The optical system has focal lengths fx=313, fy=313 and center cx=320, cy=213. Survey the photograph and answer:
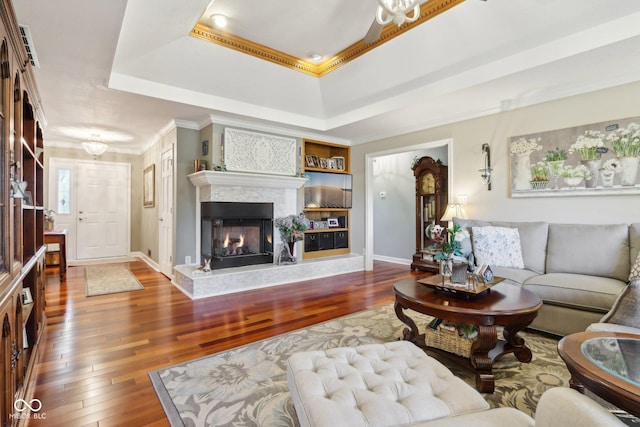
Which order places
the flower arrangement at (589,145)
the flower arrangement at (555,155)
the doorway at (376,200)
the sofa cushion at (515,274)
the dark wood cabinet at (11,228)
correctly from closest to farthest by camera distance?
the dark wood cabinet at (11,228)
the sofa cushion at (515,274)
the flower arrangement at (589,145)
the flower arrangement at (555,155)
the doorway at (376,200)

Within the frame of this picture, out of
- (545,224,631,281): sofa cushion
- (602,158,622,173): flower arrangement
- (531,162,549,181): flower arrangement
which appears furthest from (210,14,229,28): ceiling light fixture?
(602,158,622,173): flower arrangement

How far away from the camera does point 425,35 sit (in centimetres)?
328

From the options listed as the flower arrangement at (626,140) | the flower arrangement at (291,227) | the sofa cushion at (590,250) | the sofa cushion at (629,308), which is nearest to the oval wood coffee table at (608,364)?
the sofa cushion at (629,308)

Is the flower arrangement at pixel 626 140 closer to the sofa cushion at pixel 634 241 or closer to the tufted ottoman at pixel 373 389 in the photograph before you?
the sofa cushion at pixel 634 241

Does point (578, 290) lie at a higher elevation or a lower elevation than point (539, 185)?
lower

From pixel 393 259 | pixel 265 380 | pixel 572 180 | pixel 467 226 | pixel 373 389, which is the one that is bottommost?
pixel 265 380

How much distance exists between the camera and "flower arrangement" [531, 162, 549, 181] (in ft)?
12.1

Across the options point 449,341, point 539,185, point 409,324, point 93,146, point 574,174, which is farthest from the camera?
point 93,146

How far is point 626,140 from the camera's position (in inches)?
124

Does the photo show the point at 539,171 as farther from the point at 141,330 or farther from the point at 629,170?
the point at 141,330

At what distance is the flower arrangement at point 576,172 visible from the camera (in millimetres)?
3385

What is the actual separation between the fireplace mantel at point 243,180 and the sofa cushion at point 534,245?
3203mm

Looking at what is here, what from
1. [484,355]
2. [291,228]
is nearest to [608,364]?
[484,355]

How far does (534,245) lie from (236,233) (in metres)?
3.84
